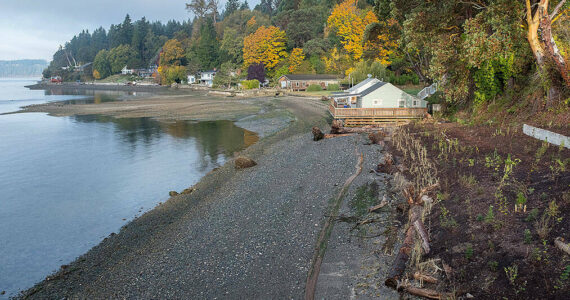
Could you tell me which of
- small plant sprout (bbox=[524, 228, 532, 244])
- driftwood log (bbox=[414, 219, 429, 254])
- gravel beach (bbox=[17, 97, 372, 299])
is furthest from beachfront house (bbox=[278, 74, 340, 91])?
small plant sprout (bbox=[524, 228, 532, 244])

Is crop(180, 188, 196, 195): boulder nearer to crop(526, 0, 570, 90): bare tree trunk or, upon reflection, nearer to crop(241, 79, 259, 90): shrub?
crop(526, 0, 570, 90): bare tree trunk

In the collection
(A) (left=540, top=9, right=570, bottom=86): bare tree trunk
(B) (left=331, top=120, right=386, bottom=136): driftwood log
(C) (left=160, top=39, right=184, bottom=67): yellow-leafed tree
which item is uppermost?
(C) (left=160, top=39, right=184, bottom=67): yellow-leafed tree

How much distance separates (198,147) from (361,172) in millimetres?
20239

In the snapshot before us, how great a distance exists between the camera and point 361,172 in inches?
758

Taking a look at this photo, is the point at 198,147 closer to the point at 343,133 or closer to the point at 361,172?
the point at 343,133

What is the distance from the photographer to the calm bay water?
53.0 feet

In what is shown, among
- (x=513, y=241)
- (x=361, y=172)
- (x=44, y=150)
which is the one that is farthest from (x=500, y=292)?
(x=44, y=150)

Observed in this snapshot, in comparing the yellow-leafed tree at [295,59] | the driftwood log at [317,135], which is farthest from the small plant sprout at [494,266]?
the yellow-leafed tree at [295,59]

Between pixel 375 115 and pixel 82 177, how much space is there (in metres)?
25.3

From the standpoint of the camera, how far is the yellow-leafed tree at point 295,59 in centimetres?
9419

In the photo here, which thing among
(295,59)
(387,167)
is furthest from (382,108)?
(295,59)

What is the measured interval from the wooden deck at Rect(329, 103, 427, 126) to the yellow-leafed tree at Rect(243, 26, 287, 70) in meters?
66.9

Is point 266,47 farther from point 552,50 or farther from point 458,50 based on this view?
point 552,50

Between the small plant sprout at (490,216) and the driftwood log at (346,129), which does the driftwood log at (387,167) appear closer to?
the small plant sprout at (490,216)
